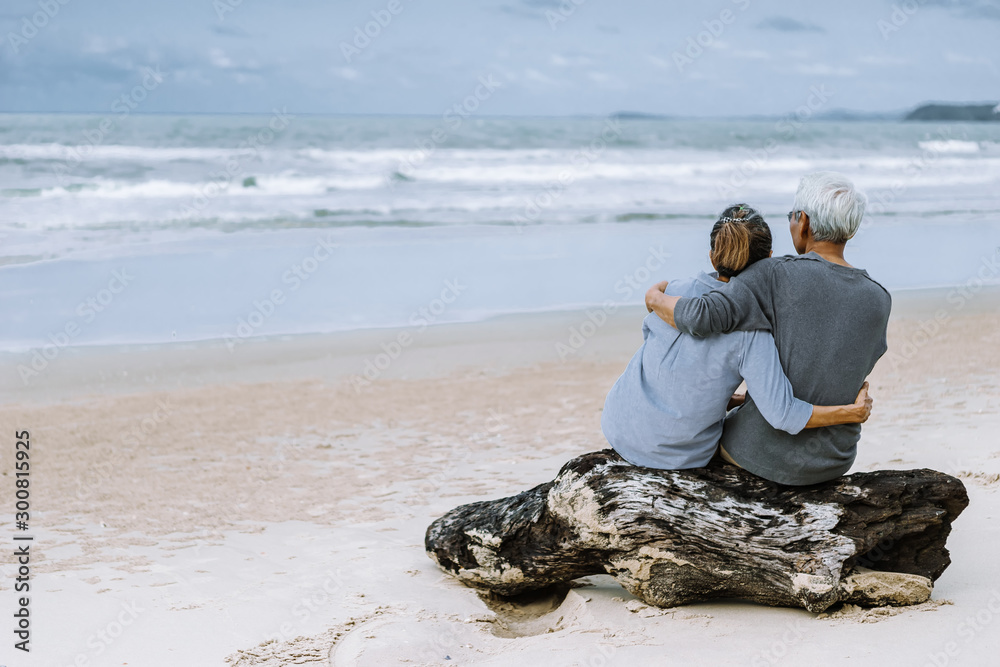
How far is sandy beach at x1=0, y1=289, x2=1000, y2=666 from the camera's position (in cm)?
333

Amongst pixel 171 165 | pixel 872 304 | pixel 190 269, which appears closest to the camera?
pixel 872 304

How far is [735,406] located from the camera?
3441 millimetres

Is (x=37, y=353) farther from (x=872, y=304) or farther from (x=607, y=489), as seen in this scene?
(x=872, y=304)

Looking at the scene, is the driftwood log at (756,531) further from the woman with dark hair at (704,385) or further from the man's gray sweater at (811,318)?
the man's gray sweater at (811,318)

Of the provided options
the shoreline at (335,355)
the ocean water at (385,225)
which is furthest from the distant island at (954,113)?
the shoreline at (335,355)

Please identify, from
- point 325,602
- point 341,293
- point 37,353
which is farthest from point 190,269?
point 325,602

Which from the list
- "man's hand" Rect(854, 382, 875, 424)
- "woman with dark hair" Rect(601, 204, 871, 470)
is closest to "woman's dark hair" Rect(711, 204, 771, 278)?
"woman with dark hair" Rect(601, 204, 871, 470)

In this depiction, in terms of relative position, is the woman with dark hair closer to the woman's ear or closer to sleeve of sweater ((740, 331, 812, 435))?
sleeve of sweater ((740, 331, 812, 435))

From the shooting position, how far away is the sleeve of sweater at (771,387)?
3.04 m

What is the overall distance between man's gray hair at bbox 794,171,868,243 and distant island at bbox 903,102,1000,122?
6358cm

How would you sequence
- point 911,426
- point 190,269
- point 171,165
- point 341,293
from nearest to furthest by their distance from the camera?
point 911,426, point 341,293, point 190,269, point 171,165

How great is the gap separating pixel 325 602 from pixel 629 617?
4.30 ft

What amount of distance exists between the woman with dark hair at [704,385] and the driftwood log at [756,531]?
13cm

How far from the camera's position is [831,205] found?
10.2ft
